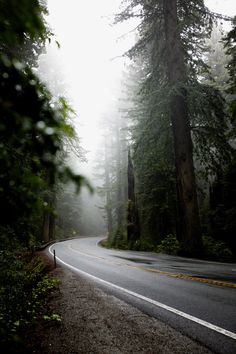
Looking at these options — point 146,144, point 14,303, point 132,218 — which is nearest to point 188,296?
point 14,303

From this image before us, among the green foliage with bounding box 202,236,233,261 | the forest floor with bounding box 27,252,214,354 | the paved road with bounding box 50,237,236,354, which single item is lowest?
the forest floor with bounding box 27,252,214,354

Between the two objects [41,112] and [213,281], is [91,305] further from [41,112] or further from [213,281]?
[41,112]

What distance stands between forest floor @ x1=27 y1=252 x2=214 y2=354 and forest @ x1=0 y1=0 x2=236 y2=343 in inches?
23.4

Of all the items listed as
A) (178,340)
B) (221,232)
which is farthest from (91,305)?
(221,232)

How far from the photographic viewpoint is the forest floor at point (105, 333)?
130 inches

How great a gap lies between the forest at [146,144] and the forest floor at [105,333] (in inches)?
23.4

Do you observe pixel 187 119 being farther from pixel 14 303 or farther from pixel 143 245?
pixel 14 303

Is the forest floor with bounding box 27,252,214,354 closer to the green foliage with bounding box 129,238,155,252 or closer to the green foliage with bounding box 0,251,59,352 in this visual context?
the green foliage with bounding box 0,251,59,352

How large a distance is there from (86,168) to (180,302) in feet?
231

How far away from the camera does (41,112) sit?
5.05 feet

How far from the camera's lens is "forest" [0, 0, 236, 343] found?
141 cm

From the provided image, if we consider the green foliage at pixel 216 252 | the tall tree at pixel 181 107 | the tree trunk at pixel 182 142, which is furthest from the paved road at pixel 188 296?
the tall tree at pixel 181 107

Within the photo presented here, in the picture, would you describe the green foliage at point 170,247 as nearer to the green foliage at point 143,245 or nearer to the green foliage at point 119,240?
the green foliage at point 143,245

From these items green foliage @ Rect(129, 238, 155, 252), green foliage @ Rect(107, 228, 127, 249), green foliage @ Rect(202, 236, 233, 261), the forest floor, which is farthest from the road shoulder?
green foliage @ Rect(107, 228, 127, 249)
